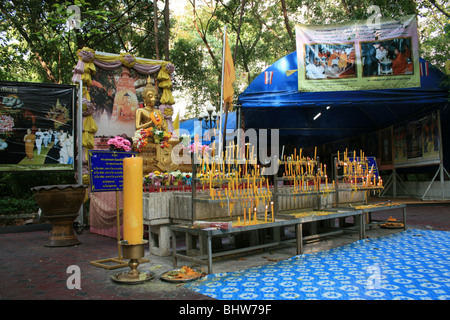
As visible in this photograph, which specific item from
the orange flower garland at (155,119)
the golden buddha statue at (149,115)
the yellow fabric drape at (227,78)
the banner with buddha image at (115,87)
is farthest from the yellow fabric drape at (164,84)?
the yellow fabric drape at (227,78)

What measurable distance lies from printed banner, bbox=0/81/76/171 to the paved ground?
1.60 metres

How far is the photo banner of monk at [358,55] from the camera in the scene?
11.0m

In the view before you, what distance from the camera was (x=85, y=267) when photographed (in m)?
4.62

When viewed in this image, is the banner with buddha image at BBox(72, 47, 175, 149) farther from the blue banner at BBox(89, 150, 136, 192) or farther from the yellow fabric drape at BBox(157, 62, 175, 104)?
the blue banner at BBox(89, 150, 136, 192)

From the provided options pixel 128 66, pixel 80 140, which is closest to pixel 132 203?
pixel 80 140

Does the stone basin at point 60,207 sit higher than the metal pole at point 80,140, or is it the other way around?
the metal pole at point 80,140

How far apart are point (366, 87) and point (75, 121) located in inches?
331

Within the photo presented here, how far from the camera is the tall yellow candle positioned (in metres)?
3.57

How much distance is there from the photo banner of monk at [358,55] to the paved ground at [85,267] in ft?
16.7

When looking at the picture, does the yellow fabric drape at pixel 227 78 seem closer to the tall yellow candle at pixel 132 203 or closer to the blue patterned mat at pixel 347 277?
the blue patterned mat at pixel 347 277

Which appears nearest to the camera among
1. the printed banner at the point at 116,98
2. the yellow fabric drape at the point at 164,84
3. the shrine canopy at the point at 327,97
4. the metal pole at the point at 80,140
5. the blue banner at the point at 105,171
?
the blue banner at the point at 105,171

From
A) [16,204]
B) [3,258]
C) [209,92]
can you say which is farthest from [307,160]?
[209,92]

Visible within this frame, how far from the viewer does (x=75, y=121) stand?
7977 millimetres

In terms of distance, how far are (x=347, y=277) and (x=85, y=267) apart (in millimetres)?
3190
